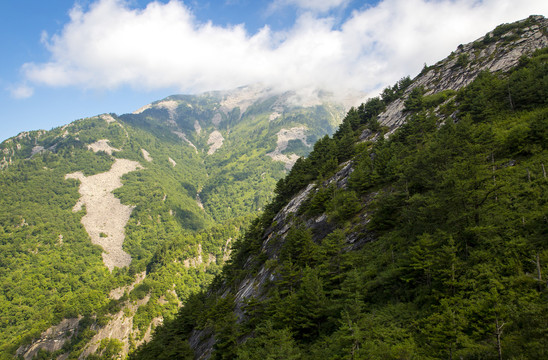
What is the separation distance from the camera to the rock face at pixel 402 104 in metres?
45.2

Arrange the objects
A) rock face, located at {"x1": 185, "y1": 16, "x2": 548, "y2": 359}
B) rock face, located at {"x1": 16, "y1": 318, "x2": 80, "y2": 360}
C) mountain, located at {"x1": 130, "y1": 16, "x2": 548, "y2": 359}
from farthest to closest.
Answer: rock face, located at {"x1": 16, "y1": 318, "x2": 80, "y2": 360}, rock face, located at {"x1": 185, "y1": 16, "x2": 548, "y2": 359}, mountain, located at {"x1": 130, "y1": 16, "x2": 548, "y2": 359}

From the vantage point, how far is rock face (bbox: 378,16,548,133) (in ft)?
244

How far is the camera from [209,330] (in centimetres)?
4938

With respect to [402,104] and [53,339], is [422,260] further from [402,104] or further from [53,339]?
[53,339]

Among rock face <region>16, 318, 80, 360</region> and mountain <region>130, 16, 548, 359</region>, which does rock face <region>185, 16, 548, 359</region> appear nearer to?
mountain <region>130, 16, 548, 359</region>

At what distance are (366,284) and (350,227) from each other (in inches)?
671

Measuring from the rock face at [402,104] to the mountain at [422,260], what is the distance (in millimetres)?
603

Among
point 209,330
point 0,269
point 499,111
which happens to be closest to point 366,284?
point 209,330

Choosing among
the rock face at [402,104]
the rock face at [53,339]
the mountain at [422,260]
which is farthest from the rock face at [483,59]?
the rock face at [53,339]

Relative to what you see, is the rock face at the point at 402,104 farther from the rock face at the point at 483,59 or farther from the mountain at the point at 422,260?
the mountain at the point at 422,260

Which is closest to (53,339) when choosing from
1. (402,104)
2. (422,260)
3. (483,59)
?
(422,260)

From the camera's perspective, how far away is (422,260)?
21062 millimetres

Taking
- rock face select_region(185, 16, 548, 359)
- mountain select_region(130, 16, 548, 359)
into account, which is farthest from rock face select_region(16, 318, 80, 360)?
rock face select_region(185, 16, 548, 359)

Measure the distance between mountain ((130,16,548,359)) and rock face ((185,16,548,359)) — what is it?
0.60m
